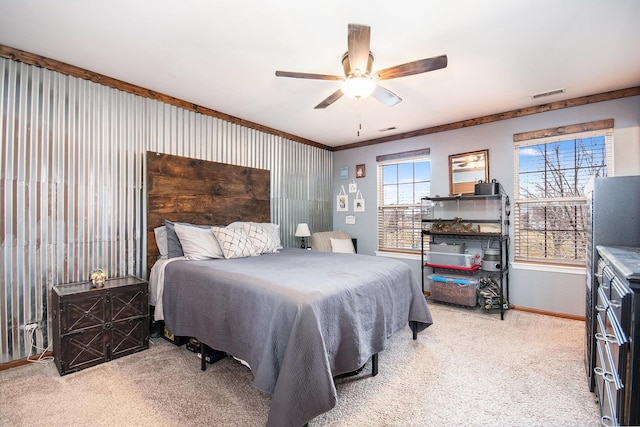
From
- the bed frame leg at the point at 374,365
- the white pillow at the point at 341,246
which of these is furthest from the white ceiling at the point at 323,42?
the bed frame leg at the point at 374,365

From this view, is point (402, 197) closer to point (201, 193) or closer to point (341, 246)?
point (341, 246)

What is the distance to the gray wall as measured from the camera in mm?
3215

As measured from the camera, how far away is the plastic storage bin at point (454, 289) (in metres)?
3.81

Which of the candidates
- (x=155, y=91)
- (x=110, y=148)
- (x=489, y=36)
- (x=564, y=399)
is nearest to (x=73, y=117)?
(x=110, y=148)

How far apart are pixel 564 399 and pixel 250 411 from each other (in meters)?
2.10

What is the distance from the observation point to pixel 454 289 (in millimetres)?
3922

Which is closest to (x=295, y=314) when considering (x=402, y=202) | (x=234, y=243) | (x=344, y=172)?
(x=234, y=243)

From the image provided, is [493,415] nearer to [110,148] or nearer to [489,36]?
[489,36]

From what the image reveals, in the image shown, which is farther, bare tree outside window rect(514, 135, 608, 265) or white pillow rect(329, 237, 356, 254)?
white pillow rect(329, 237, 356, 254)

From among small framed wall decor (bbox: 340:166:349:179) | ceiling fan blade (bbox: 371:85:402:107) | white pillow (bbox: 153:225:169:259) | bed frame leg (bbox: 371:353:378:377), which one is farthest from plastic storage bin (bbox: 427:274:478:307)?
white pillow (bbox: 153:225:169:259)

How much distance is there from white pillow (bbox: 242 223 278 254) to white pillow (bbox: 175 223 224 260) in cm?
45

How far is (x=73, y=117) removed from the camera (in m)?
2.70

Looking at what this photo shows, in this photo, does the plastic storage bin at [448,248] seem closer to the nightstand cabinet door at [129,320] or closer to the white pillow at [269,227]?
the white pillow at [269,227]

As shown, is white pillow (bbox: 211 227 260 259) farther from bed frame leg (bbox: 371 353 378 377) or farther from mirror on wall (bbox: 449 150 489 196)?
mirror on wall (bbox: 449 150 489 196)
